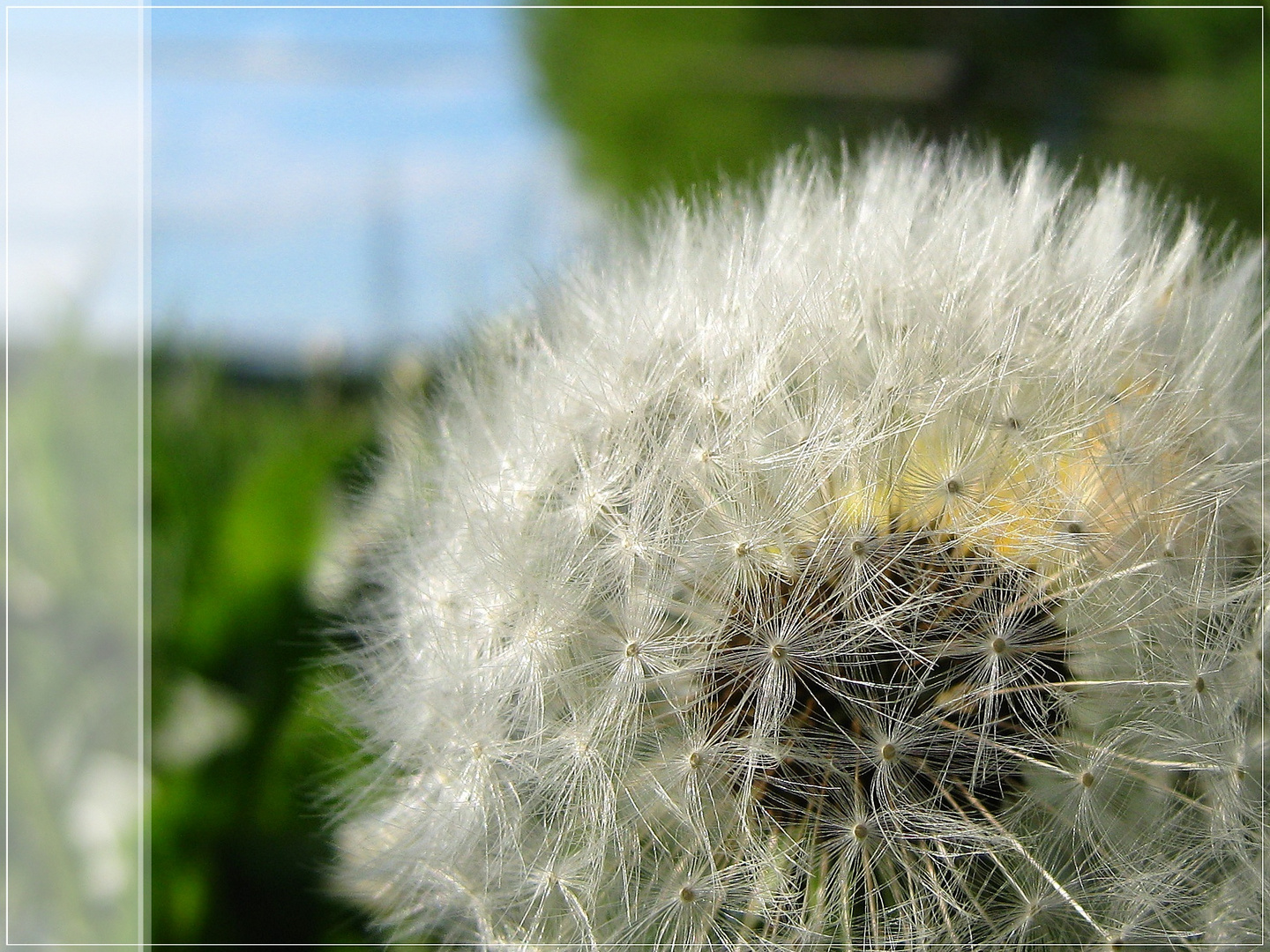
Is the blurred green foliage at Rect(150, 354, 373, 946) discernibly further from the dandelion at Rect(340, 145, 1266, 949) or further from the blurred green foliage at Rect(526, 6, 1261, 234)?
the blurred green foliage at Rect(526, 6, 1261, 234)

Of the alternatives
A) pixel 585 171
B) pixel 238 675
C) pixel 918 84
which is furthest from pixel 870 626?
pixel 585 171

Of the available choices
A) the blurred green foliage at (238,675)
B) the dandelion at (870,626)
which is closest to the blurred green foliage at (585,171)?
the blurred green foliage at (238,675)

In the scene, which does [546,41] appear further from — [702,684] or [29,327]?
[702,684]

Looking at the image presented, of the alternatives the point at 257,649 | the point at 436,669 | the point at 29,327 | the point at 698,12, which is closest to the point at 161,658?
the point at 257,649

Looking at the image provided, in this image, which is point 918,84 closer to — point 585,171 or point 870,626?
point 585,171

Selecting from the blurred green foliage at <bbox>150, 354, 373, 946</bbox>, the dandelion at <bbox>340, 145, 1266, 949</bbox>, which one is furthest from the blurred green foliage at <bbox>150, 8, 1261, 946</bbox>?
the dandelion at <bbox>340, 145, 1266, 949</bbox>

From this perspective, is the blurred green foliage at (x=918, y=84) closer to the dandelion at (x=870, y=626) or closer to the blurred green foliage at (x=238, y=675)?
the blurred green foliage at (x=238, y=675)

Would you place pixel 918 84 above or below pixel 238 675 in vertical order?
above
